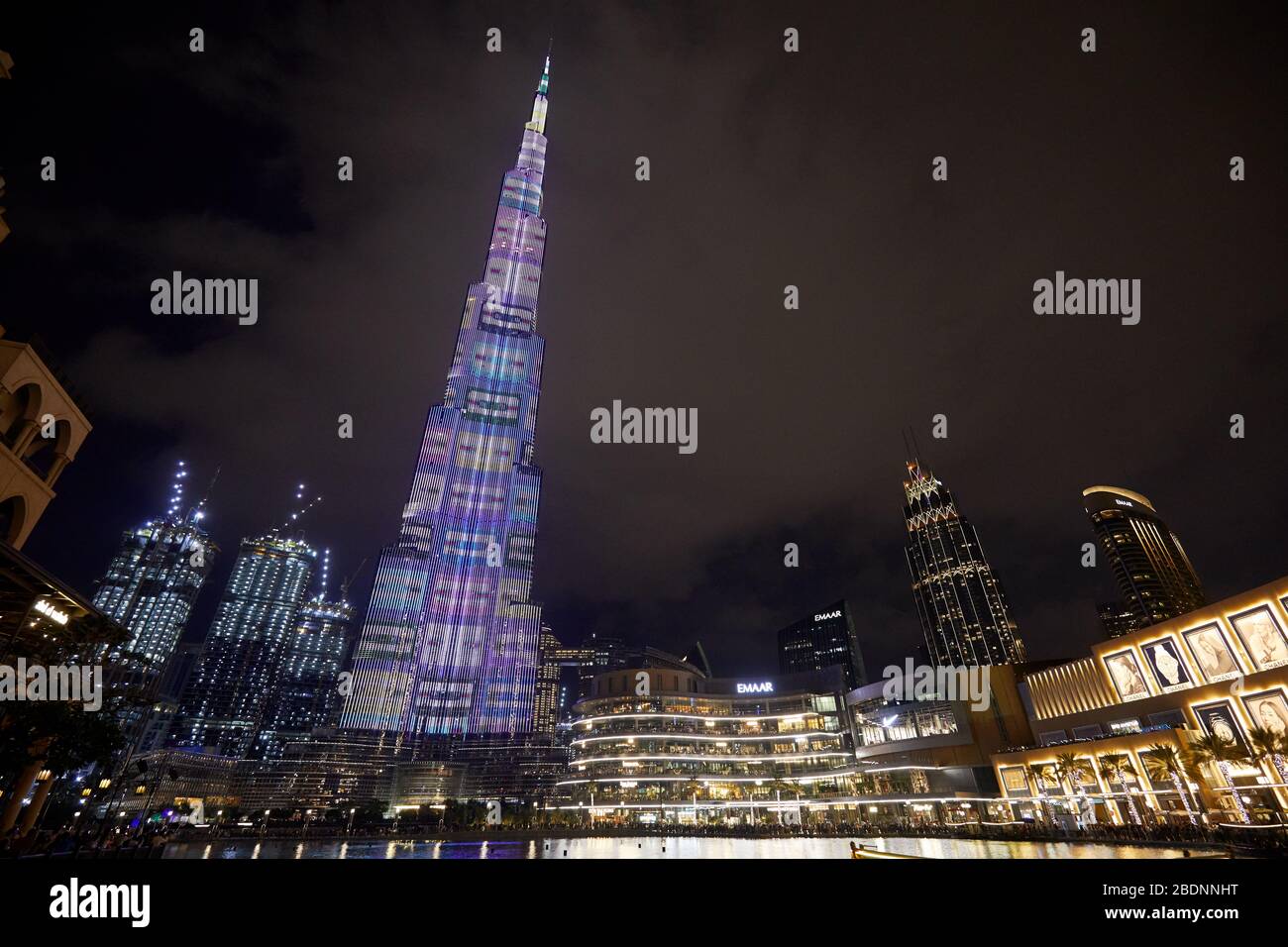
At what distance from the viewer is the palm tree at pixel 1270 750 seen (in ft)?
148

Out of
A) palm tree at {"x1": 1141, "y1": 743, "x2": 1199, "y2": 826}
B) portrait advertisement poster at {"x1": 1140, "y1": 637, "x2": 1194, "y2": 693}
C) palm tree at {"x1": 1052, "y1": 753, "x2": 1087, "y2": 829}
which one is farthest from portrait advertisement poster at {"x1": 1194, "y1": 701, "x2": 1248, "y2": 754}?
palm tree at {"x1": 1052, "y1": 753, "x2": 1087, "y2": 829}

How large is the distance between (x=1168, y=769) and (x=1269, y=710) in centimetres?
1183

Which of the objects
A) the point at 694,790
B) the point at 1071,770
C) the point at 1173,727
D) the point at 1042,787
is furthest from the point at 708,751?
the point at 1173,727

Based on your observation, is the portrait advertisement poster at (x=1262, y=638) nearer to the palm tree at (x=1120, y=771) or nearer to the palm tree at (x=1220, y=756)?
the palm tree at (x=1220, y=756)

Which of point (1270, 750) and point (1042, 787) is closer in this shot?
point (1270, 750)

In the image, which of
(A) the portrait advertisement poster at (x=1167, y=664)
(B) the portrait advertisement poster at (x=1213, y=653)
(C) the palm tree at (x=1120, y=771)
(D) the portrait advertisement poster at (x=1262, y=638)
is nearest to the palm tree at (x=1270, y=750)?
(D) the portrait advertisement poster at (x=1262, y=638)

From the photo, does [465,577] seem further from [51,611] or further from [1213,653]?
[1213,653]

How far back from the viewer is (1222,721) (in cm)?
5322

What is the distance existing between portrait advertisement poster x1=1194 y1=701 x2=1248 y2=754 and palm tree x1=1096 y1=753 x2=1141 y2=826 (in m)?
9.81

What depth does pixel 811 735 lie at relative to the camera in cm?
11694

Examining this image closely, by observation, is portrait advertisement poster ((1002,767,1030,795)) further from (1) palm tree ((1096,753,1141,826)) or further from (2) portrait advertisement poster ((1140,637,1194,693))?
(2) portrait advertisement poster ((1140,637,1194,693))
